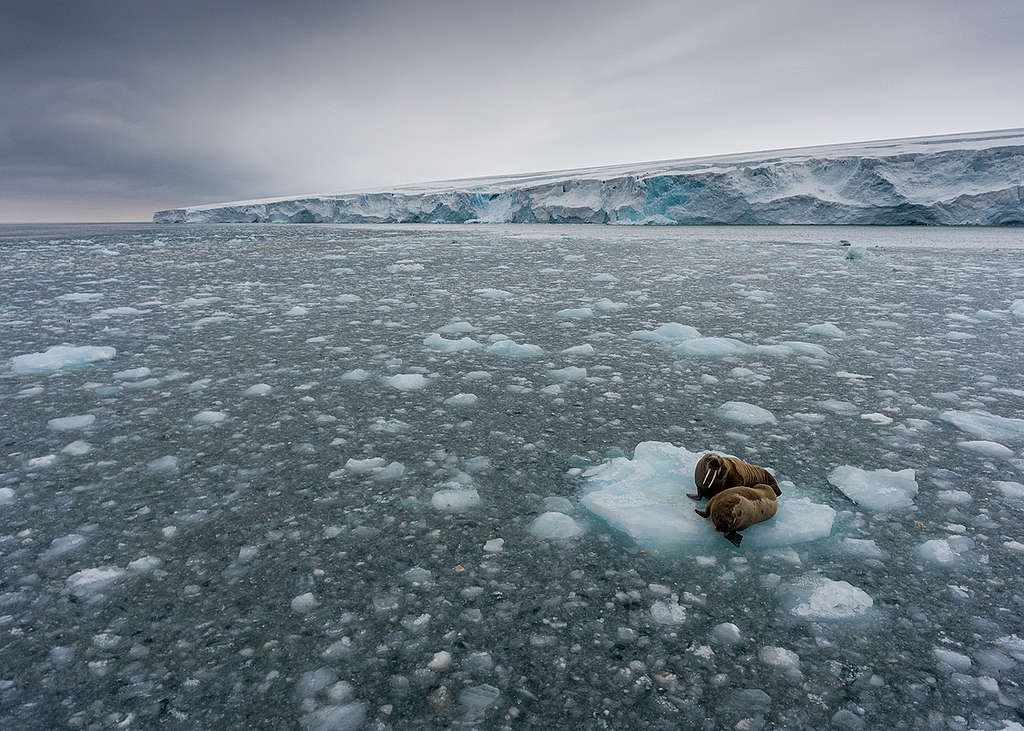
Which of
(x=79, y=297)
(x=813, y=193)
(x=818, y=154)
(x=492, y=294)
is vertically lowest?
(x=492, y=294)

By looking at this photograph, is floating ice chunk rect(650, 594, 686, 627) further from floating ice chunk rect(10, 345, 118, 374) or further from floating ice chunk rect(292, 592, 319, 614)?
floating ice chunk rect(10, 345, 118, 374)

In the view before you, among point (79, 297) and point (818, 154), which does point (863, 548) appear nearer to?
point (79, 297)

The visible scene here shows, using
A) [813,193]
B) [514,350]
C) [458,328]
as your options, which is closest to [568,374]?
[514,350]

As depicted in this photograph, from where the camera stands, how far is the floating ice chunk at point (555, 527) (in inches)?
53.0

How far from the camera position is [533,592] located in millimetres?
1145

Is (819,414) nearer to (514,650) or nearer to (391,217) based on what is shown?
(514,650)

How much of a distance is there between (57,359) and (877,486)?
3.69 m

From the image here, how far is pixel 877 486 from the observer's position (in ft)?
4.99

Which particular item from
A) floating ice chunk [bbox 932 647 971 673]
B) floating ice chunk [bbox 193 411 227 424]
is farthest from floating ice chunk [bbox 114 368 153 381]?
floating ice chunk [bbox 932 647 971 673]

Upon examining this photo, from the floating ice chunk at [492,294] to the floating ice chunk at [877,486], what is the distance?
3326 millimetres

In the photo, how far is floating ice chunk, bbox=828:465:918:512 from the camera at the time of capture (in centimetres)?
145

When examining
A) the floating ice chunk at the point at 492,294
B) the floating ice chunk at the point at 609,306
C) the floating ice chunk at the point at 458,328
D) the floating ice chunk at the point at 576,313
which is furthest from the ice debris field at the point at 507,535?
the floating ice chunk at the point at 492,294

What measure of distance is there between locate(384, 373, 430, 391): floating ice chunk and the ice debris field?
2 centimetres

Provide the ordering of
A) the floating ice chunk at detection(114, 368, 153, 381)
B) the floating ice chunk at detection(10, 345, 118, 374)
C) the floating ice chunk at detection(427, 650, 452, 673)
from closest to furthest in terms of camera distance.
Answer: the floating ice chunk at detection(427, 650, 452, 673) → the floating ice chunk at detection(114, 368, 153, 381) → the floating ice chunk at detection(10, 345, 118, 374)
